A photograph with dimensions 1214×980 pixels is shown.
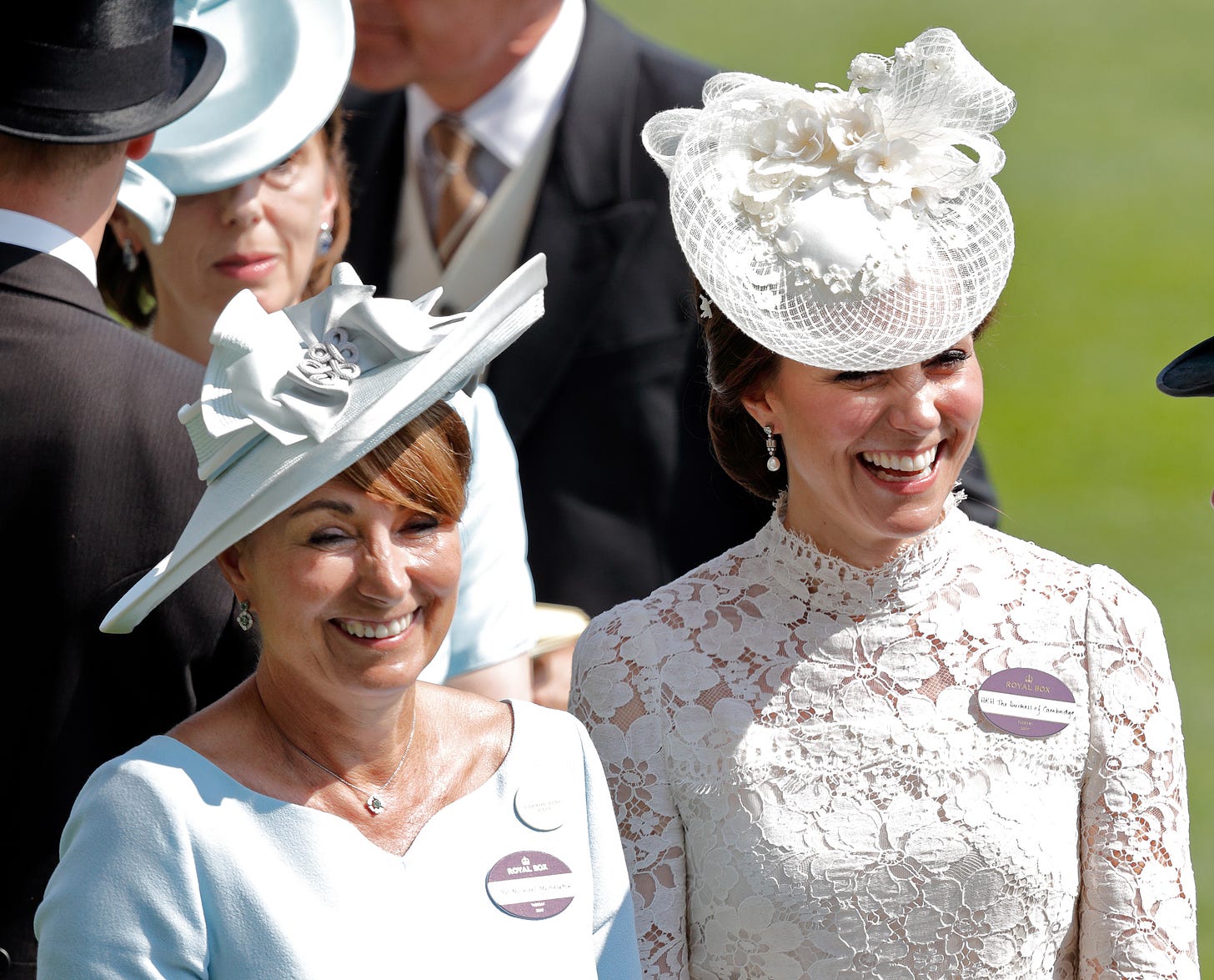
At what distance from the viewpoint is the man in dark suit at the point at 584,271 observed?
504cm

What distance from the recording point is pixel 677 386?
199 inches

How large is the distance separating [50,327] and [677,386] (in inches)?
91.1

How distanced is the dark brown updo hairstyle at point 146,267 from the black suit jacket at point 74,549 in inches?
52.2

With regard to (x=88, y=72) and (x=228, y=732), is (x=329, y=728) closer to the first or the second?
(x=228, y=732)

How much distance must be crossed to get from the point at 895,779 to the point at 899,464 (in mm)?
509

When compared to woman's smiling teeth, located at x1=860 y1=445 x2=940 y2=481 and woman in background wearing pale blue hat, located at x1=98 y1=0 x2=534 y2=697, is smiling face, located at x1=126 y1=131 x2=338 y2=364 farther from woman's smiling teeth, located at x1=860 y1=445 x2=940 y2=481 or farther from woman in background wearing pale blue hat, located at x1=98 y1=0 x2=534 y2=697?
woman's smiling teeth, located at x1=860 y1=445 x2=940 y2=481

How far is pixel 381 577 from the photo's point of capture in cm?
254

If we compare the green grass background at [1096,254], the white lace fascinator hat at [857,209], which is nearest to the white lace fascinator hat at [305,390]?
the white lace fascinator hat at [857,209]

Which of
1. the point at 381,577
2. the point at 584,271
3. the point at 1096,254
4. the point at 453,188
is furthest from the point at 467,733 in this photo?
the point at 1096,254

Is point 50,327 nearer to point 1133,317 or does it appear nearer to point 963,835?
point 963,835

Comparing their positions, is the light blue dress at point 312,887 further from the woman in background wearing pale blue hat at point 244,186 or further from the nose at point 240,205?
the nose at point 240,205

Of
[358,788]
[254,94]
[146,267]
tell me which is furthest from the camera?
[146,267]

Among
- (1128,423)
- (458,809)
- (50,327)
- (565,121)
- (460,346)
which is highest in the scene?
(460,346)

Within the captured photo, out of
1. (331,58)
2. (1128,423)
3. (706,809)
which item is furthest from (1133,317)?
(706,809)
